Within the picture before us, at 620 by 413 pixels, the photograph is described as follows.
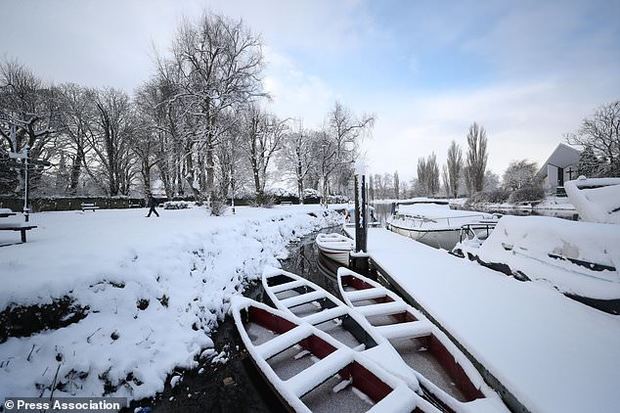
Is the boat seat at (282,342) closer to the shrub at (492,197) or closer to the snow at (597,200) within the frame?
the snow at (597,200)

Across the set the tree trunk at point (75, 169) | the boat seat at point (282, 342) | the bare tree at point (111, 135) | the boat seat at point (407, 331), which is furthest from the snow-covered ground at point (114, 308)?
the tree trunk at point (75, 169)

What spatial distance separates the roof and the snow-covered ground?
48453 mm

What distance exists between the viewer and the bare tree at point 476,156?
36.9 meters

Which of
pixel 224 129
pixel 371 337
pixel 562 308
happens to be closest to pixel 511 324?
pixel 562 308

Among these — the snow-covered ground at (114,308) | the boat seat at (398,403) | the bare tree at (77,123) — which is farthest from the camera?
the bare tree at (77,123)

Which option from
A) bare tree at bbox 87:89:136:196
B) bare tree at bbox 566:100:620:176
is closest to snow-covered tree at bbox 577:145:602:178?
bare tree at bbox 566:100:620:176

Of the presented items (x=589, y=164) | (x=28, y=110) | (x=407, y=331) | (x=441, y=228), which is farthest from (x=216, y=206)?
(x=589, y=164)

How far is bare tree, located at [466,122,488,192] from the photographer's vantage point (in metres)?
36.9

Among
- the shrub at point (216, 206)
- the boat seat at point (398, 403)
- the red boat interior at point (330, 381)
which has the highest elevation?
the shrub at point (216, 206)

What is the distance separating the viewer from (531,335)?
11.4ft

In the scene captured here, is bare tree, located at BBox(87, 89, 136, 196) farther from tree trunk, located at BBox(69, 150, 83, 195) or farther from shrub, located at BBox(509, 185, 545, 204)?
shrub, located at BBox(509, 185, 545, 204)

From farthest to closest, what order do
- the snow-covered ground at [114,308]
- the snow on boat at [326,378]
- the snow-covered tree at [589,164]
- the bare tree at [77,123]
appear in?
the snow-covered tree at [589,164] → the bare tree at [77,123] → the snow-covered ground at [114,308] → the snow on boat at [326,378]

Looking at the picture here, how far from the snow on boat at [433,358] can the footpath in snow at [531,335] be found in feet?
0.89

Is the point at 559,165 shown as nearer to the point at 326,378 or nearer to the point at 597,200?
the point at 597,200
